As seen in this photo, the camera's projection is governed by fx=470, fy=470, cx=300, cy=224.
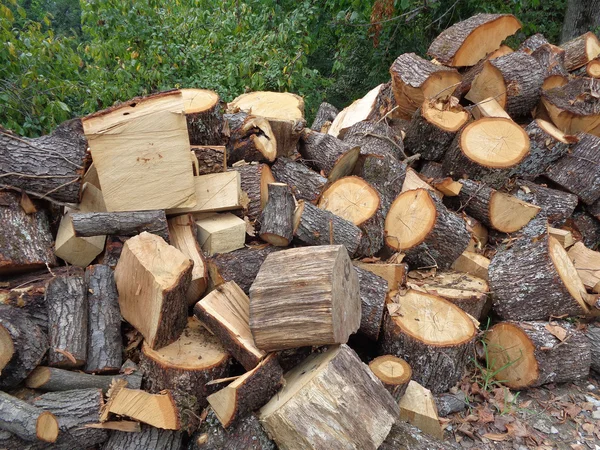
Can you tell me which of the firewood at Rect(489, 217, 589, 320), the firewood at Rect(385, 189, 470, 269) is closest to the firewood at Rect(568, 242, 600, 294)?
the firewood at Rect(489, 217, 589, 320)

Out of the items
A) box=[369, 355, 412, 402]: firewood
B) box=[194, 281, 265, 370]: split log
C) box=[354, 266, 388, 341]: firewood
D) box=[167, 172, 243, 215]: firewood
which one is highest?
box=[167, 172, 243, 215]: firewood

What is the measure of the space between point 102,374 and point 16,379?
13.8 inches

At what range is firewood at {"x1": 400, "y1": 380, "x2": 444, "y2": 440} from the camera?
2354mm

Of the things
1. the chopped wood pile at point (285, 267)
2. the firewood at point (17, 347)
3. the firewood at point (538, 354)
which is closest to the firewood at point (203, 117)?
the chopped wood pile at point (285, 267)

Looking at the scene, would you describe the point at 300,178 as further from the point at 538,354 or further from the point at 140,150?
the point at 538,354

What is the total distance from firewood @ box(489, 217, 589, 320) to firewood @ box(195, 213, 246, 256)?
170cm

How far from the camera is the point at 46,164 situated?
2.56 meters

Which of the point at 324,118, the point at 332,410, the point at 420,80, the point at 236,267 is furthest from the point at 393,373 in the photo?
the point at 324,118

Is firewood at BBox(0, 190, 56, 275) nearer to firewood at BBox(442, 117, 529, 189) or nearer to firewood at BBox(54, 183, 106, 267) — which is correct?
firewood at BBox(54, 183, 106, 267)

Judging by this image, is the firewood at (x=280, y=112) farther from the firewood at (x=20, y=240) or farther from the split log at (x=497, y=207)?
the firewood at (x=20, y=240)

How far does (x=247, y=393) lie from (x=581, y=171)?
323cm

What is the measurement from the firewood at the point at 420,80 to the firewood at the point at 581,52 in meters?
1.43

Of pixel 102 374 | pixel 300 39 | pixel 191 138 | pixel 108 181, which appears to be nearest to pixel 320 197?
pixel 191 138

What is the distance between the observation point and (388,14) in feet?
21.8
